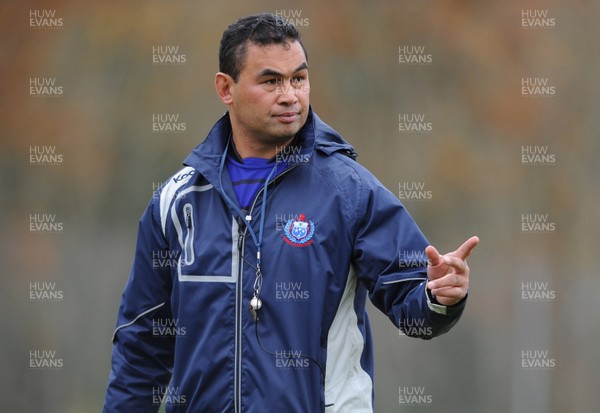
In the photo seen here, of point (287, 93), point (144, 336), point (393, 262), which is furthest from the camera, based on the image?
point (144, 336)

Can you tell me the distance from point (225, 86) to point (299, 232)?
57cm

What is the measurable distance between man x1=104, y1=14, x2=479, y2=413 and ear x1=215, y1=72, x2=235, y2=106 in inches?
0.5

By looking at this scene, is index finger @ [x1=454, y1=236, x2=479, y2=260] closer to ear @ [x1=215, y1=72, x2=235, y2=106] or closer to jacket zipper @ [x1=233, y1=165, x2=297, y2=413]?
jacket zipper @ [x1=233, y1=165, x2=297, y2=413]

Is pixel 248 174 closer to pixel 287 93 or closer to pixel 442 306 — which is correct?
pixel 287 93

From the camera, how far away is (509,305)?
226 inches

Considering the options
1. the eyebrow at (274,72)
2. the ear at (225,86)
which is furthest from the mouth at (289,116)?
the ear at (225,86)

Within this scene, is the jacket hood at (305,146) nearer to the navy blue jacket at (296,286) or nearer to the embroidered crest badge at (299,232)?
the navy blue jacket at (296,286)

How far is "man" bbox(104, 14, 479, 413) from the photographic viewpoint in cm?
266

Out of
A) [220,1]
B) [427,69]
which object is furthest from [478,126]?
[220,1]

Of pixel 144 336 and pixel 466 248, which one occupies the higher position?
pixel 466 248

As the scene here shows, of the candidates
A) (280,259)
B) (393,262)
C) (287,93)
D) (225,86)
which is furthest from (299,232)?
(225,86)

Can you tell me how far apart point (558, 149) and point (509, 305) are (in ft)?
2.97

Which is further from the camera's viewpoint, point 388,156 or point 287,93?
point 388,156

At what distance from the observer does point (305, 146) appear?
2.85 m
